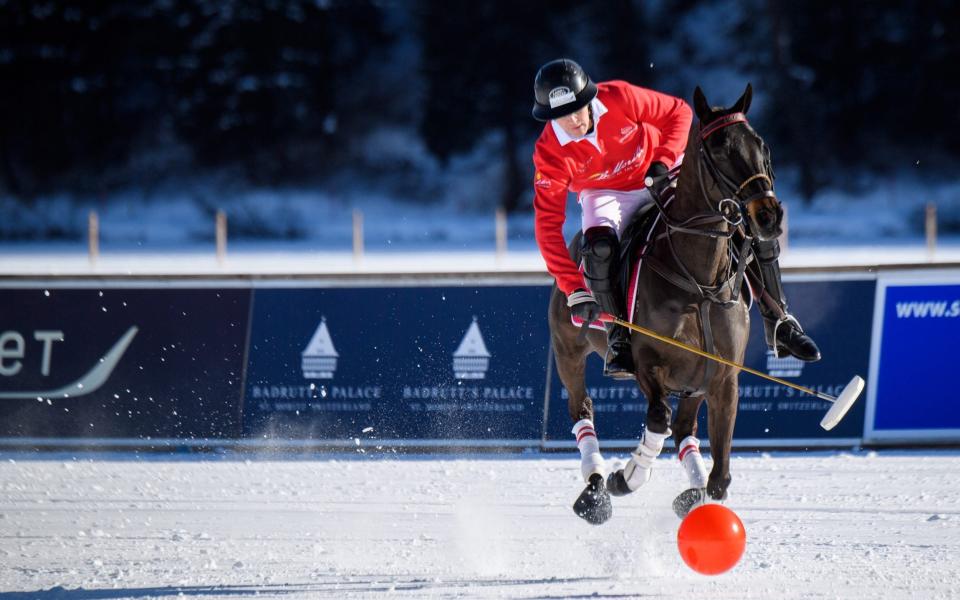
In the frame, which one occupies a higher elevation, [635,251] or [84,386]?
[635,251]

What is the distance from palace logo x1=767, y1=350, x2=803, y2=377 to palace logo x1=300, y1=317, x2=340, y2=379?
3.57 meters

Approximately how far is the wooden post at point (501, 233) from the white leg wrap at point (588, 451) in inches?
570

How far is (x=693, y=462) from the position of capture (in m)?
5.78

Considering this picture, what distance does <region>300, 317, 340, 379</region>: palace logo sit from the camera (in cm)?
866

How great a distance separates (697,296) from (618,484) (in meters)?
1.18

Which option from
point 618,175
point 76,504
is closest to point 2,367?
point 76,504

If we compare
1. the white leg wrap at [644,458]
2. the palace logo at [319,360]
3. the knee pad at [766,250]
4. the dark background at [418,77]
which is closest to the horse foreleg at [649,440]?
the white leg wrap at [644,458]

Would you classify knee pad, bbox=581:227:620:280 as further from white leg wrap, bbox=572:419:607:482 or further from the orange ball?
the orange ball

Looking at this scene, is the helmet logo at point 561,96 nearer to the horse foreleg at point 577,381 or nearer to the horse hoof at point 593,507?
the horse foreleg at point 577,381

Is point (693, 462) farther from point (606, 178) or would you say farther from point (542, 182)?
point (542, 182)

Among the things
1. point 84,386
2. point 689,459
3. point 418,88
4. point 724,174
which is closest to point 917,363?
point 689,459

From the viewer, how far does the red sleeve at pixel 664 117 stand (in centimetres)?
574

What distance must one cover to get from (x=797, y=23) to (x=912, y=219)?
31.4 ft

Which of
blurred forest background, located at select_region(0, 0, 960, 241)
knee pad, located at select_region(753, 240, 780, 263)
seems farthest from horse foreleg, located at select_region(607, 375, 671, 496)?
blurred forest background, located at select_region(0, 0, 960, 241)
